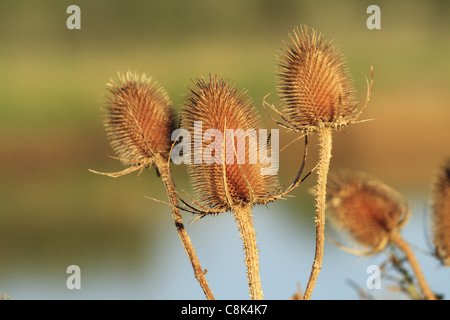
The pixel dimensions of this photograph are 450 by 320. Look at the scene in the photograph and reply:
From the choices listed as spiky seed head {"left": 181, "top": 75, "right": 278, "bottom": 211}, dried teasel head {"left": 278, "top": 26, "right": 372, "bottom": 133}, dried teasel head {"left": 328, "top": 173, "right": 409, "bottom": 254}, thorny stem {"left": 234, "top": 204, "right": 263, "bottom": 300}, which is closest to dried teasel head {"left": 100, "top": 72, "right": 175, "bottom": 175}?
spiky seed head {"left": 181, "top": 75, "right": 278, "bottom": 211}

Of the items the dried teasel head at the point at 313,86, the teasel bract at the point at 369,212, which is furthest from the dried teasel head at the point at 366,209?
the dried teasel head at the point at 313,86

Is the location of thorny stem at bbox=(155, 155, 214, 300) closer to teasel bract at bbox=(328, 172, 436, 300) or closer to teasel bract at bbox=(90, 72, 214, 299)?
teasel bract at bbox=(90, 72, 214, 299)

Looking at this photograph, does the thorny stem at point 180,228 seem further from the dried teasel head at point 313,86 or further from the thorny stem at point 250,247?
the dried teasel head at point 313,86

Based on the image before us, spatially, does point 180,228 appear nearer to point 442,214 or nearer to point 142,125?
point 142,125

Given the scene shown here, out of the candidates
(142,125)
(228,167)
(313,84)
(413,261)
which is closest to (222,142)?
(228,167)

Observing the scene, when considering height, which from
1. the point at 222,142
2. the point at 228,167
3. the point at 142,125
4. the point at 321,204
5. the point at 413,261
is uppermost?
the point at 142,125
